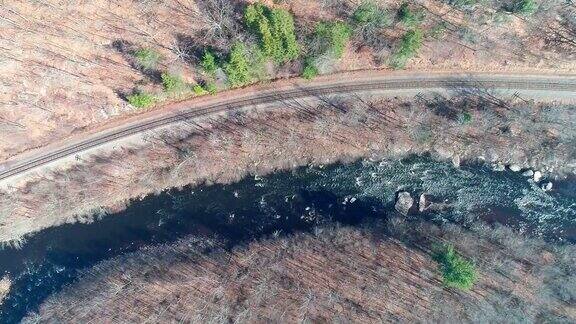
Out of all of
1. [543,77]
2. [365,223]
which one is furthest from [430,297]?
[543,77]

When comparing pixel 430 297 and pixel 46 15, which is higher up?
pixel 46 15

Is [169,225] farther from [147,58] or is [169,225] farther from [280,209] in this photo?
[147,58]

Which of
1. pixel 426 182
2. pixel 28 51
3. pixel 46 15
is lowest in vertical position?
pixel 426 182

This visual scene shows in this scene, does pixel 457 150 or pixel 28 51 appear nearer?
pixel 28 51

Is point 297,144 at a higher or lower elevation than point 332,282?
higher

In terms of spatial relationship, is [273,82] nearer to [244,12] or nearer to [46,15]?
[244,12]

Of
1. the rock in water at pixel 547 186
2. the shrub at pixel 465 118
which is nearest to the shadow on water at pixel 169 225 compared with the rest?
the shrub at pixel 465 118

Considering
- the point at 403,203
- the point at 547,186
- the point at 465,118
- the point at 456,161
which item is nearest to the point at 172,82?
the point at 403,203
